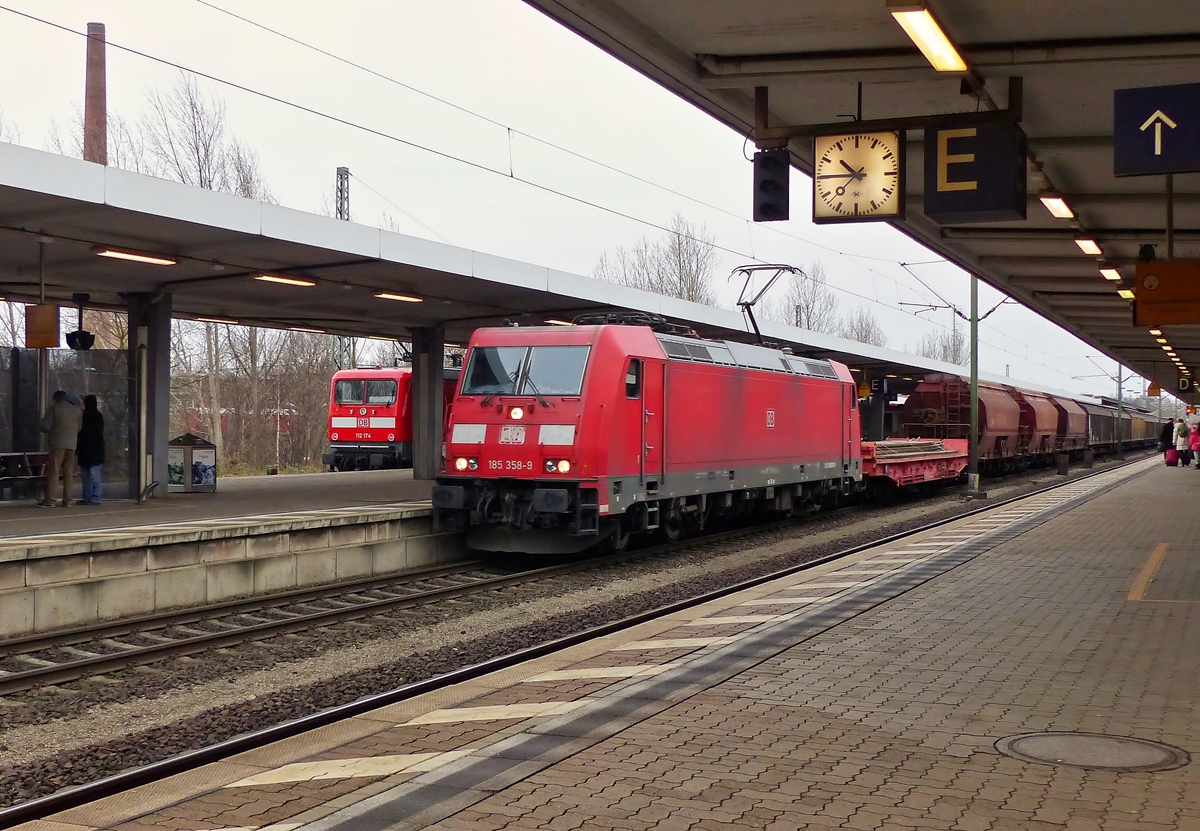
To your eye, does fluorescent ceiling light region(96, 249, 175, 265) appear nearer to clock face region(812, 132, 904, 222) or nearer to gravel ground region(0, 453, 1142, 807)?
gravel ground region(0, 453, 1142, 807)

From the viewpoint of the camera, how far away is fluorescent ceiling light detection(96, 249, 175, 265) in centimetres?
1407

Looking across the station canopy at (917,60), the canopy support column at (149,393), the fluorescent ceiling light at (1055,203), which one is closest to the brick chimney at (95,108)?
the canopy support column at (149,393)

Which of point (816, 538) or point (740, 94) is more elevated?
point (740, 94)

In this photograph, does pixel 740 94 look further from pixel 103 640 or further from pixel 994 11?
pixel 103 640

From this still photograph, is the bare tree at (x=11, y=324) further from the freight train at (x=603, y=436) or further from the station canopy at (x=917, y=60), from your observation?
the station canopy at (x=917, y=60)

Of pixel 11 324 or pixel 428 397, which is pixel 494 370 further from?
pixel 11 324

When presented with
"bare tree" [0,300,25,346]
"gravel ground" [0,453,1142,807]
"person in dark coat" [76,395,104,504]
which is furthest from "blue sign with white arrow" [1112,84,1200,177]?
"bare tree" [0,300,25,346]

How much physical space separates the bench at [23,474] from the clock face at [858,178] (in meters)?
11.9

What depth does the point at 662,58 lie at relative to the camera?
8781mm

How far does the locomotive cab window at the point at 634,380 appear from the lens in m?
14.3

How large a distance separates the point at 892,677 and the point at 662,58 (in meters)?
5.07

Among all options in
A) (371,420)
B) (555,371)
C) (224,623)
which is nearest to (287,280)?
(555,371)

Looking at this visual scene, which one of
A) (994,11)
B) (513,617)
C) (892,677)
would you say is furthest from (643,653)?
(994,11)

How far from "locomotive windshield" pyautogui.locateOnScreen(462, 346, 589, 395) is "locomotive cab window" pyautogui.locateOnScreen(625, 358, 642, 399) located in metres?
0.66
